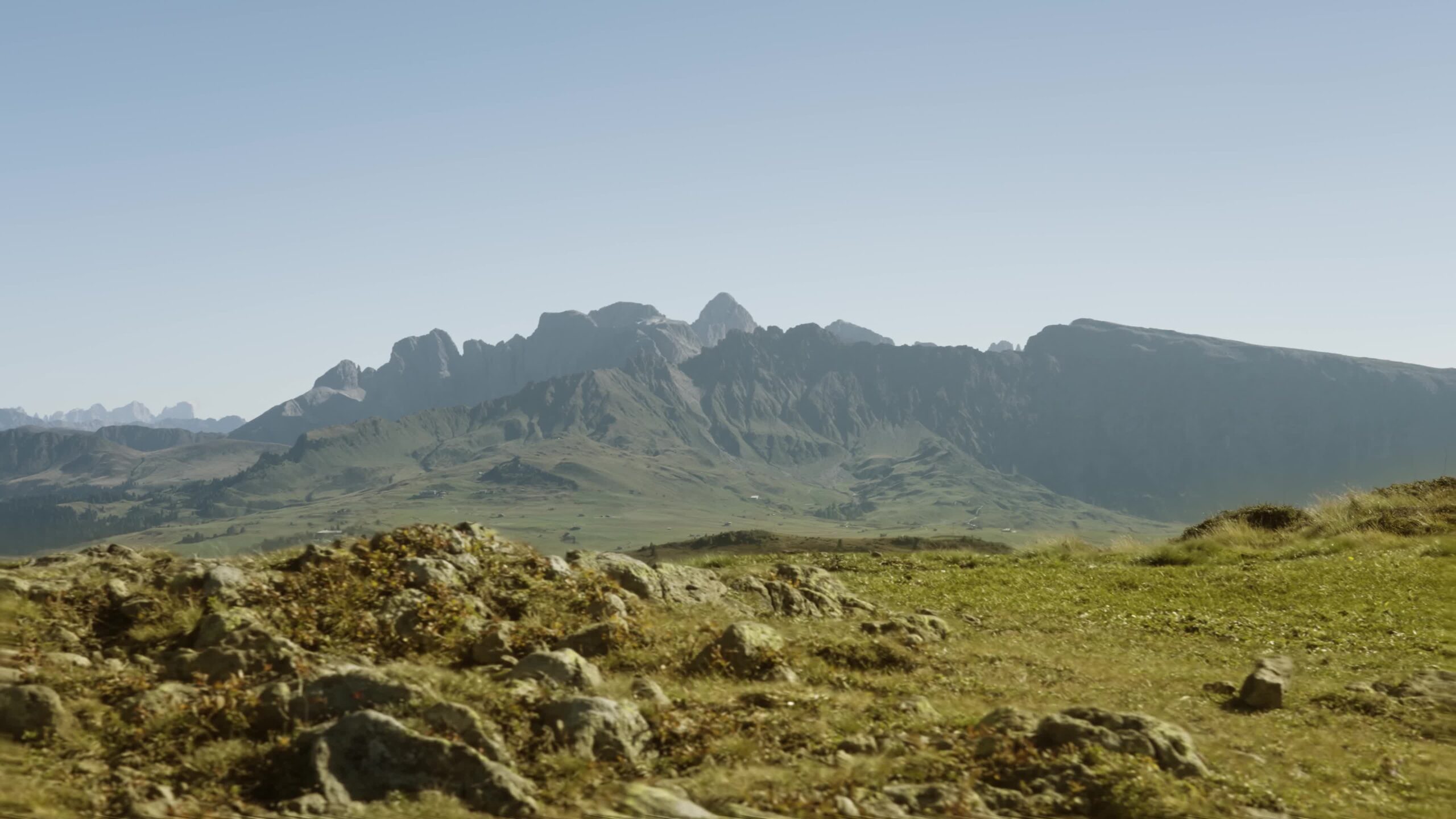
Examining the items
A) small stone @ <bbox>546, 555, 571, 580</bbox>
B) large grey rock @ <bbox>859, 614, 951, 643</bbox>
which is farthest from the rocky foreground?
small stone @ <bbox>546, 555, 571, 580</bbox>

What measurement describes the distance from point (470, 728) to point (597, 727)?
1577 millimetres

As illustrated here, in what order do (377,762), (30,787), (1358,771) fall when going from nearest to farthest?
(30,787) → (377,762) → (1358,771)

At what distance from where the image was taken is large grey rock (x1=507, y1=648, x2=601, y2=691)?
1363 cm

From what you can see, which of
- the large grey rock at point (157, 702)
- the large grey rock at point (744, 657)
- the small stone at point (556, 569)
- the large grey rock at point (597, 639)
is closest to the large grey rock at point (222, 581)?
the large grey rock at point (157, 702)

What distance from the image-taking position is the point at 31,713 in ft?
37.0

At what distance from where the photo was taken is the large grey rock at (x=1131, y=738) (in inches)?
452

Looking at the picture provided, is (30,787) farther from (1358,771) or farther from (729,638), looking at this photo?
(1358,771)

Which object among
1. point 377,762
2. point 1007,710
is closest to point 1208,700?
point 1007,710

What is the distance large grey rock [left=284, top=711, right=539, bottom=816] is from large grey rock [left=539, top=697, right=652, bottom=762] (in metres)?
1.00

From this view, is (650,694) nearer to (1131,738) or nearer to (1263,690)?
(1131,738)

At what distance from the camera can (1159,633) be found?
21984 mm

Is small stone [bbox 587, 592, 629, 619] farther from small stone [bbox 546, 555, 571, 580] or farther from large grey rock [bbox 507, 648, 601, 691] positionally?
large grey rock [bbox 507, 648, 601, 691]

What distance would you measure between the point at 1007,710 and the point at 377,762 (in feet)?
27.7

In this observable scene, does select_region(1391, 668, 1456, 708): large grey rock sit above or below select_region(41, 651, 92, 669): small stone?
below
